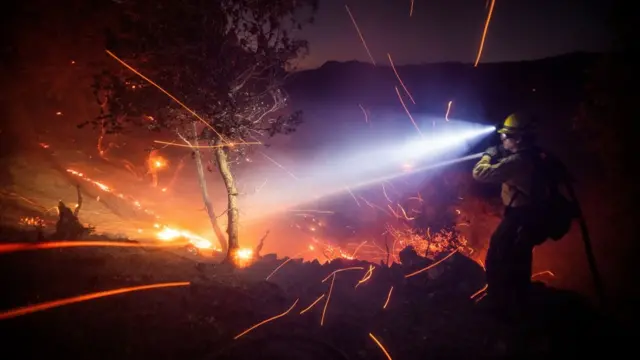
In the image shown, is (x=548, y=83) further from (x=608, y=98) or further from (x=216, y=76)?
(x=216, y=76)

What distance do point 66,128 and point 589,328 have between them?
24.5 m

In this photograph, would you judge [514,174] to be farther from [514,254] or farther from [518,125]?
[514,254]

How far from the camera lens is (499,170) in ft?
25.0

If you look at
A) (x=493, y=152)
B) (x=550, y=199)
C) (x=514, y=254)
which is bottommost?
(x=514, y=254)

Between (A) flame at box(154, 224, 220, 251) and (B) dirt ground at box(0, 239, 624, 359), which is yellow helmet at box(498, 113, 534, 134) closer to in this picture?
(B) dirt ground at box(0, 239, 624, 359)

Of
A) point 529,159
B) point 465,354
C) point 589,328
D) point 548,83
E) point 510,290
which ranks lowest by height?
point 465,354

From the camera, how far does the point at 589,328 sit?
7266 millimetres

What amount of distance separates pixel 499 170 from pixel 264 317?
5.53 m

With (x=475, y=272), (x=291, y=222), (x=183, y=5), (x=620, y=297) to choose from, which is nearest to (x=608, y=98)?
(x=620, y=297)

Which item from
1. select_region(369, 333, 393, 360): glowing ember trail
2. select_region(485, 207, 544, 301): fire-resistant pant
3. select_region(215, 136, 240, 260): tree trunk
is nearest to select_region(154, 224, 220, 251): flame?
select_region(215, 136, 240, 260): tree trunk

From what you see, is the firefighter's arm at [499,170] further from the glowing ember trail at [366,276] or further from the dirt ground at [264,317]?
A: the glowing ember trail at [366,276]

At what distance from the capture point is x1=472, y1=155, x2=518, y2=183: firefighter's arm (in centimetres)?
755

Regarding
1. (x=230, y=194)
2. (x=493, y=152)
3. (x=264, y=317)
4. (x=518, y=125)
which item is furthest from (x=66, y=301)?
(x=518, y=125)

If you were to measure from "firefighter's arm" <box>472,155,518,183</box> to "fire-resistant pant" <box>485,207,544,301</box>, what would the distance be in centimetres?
75
